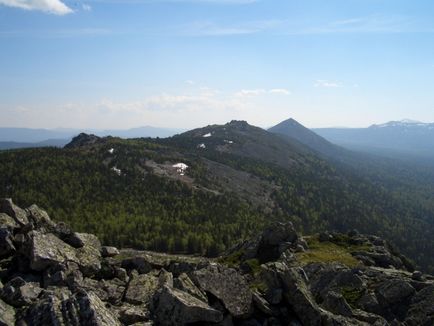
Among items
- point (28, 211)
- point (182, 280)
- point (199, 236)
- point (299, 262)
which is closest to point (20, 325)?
point (182, 280)

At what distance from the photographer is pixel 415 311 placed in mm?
40938

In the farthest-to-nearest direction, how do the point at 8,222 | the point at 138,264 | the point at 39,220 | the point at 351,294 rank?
the point at 39,220, the point at 351,294, the point at 138,264, the point at 8,222

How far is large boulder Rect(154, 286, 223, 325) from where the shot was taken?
28359 mm

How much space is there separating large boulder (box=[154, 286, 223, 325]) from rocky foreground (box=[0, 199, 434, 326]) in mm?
62

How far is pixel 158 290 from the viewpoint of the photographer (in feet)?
99.6

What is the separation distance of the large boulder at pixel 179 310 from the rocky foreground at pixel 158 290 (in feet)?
0.20

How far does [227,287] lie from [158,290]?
5385 mm

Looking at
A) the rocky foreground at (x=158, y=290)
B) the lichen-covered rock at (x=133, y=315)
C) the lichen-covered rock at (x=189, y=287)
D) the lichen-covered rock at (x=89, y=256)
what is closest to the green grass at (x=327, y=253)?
the rocky foreground at (x=158, y=290)

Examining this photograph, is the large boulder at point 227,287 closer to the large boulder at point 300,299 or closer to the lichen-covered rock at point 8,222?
the large boulder at point 300,299

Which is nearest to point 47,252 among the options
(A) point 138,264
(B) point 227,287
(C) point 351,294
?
(A) point 138,264

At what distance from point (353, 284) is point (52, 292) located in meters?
33.4

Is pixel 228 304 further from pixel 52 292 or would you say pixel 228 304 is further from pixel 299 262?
pixel 299 262

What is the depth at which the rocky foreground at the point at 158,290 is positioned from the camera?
28031 mm

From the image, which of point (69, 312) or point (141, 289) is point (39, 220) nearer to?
point (141, 289)
